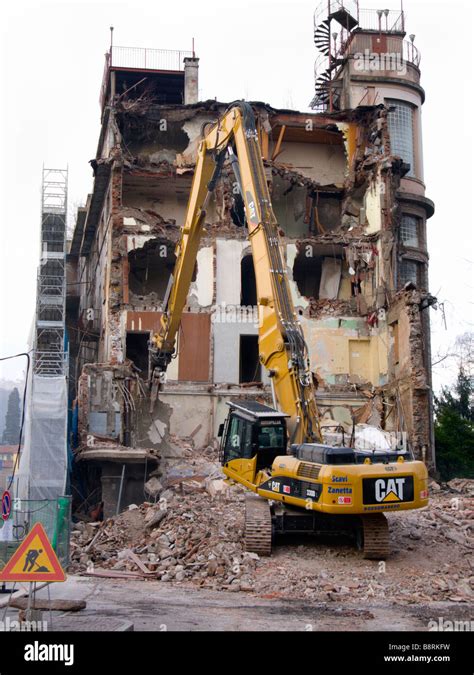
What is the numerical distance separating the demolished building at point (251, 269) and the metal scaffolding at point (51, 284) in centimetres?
141

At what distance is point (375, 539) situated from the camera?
549 inches

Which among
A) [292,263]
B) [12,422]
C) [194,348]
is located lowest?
[12,422]

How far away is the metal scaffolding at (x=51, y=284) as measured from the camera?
1270 inches

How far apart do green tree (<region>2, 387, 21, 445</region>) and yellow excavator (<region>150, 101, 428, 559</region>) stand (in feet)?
59.0

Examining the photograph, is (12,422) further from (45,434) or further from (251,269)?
(45,434)

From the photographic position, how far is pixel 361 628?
976cm

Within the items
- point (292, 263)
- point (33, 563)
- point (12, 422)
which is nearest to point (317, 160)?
point (292, 263)

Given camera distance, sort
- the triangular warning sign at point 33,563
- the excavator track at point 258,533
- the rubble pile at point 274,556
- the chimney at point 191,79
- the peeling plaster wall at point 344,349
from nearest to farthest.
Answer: the triangular warning sign at point 33,563 < the rubble pile at point 274,556 < the excavator track at point 258,533 < the peeling plaster wall at point 344,349 < the chimney at point 191,79

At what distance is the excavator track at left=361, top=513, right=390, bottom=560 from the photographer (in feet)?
45.8

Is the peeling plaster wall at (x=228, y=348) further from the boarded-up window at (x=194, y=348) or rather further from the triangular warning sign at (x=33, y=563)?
the triangular warning sign at (x=33, y=563)

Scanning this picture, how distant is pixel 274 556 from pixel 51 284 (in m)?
22.4

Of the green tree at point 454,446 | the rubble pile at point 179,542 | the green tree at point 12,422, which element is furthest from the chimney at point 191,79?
the rubble pile at point 179,542

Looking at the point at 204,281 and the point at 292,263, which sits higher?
the point at 292,263
